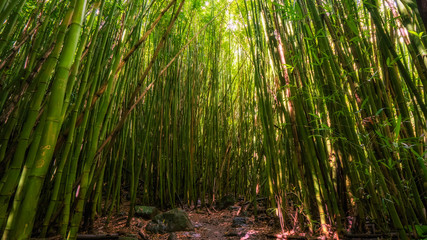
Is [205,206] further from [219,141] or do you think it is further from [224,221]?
[219,141]

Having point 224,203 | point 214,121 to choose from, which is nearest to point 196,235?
point 224,203

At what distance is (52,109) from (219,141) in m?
2.47

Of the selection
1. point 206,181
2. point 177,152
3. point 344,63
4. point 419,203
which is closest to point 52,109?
point 344,63

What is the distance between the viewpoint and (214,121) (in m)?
2.78

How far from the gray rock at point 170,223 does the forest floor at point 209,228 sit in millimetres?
36

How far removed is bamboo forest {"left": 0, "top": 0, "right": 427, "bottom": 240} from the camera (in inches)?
30.4

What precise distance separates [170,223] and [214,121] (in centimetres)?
133

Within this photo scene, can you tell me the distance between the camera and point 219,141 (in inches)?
115

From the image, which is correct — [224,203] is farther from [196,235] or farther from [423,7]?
[423,7]

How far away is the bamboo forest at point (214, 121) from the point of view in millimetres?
772

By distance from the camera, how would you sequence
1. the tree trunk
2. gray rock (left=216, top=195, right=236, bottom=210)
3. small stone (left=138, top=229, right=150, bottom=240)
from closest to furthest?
the tree trunk
small stone (left=138, top=229, right=150, bottom=240)
gray rock (left=216, top=195, right=236, bottom=210)

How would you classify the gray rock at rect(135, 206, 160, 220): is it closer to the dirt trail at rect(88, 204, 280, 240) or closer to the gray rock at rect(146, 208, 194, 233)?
the dirt trail at rect(88, 204, 280, 240)

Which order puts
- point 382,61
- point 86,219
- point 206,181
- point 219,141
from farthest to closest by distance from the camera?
point 219,141, point 206,181, point 86,219, point 382,61

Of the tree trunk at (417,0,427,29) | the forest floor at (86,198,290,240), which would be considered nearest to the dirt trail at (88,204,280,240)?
the forest floor at (86,198,290,240)
